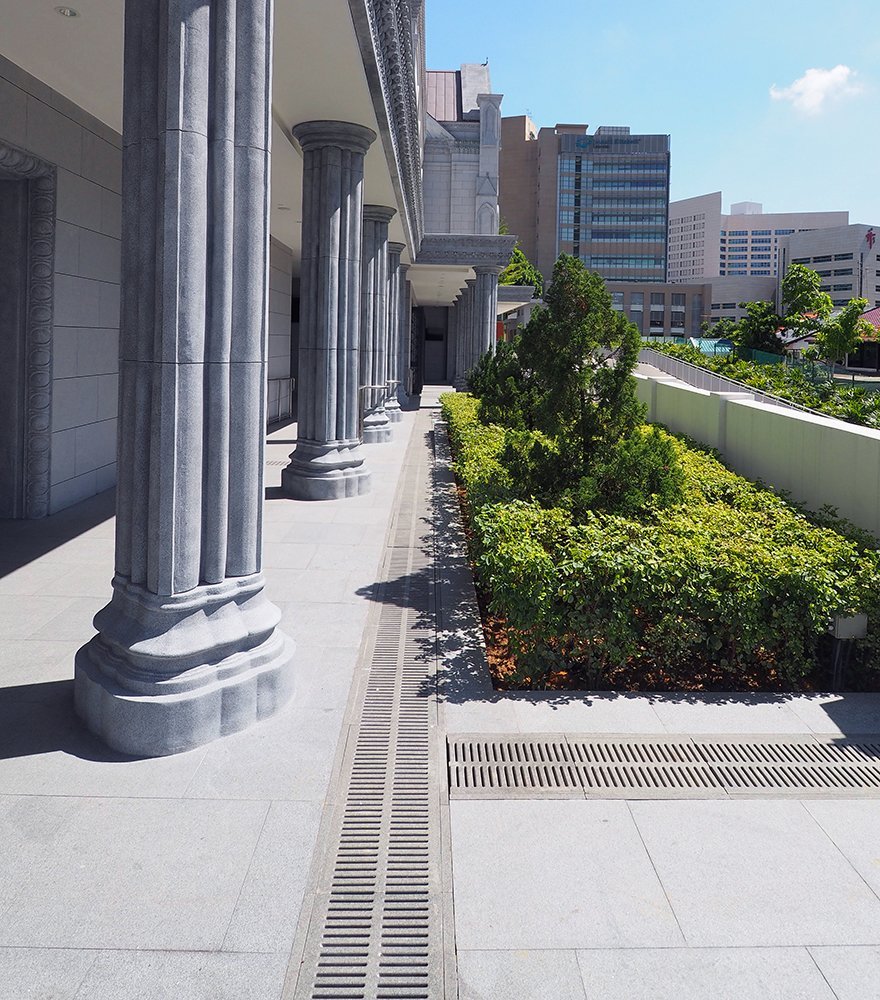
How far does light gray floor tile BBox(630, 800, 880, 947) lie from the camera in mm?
3873

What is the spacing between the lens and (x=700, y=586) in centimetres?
672

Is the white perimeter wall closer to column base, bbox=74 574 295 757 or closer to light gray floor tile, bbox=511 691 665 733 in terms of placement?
light gray floor tile, bbox=511 691 665 733

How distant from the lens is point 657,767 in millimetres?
5398

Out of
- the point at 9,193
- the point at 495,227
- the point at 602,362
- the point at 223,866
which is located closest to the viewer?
the point at 223,866

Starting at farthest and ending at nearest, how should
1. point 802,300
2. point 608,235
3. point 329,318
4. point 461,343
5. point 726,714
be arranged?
1. point 608,235
2. point 802,300
3. point 461,343
4. point 329,318
5. point 726,714

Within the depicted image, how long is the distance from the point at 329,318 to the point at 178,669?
1032 centimetres

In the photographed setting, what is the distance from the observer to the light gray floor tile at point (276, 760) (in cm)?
498

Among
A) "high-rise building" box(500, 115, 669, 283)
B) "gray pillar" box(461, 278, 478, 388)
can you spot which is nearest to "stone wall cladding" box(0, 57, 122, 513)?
"gray pillar" box(461, 278, 478, 388)

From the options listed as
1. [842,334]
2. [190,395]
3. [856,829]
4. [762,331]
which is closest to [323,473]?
[190,395]

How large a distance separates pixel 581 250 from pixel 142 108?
13904 centimetres

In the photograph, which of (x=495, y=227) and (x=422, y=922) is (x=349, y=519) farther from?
(x=495, y=227)

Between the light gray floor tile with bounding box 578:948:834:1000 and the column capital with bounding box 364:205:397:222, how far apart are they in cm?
2025

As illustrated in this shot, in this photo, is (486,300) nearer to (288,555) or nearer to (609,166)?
(288,555)

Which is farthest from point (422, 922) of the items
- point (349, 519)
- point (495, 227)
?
point (495, 227)
